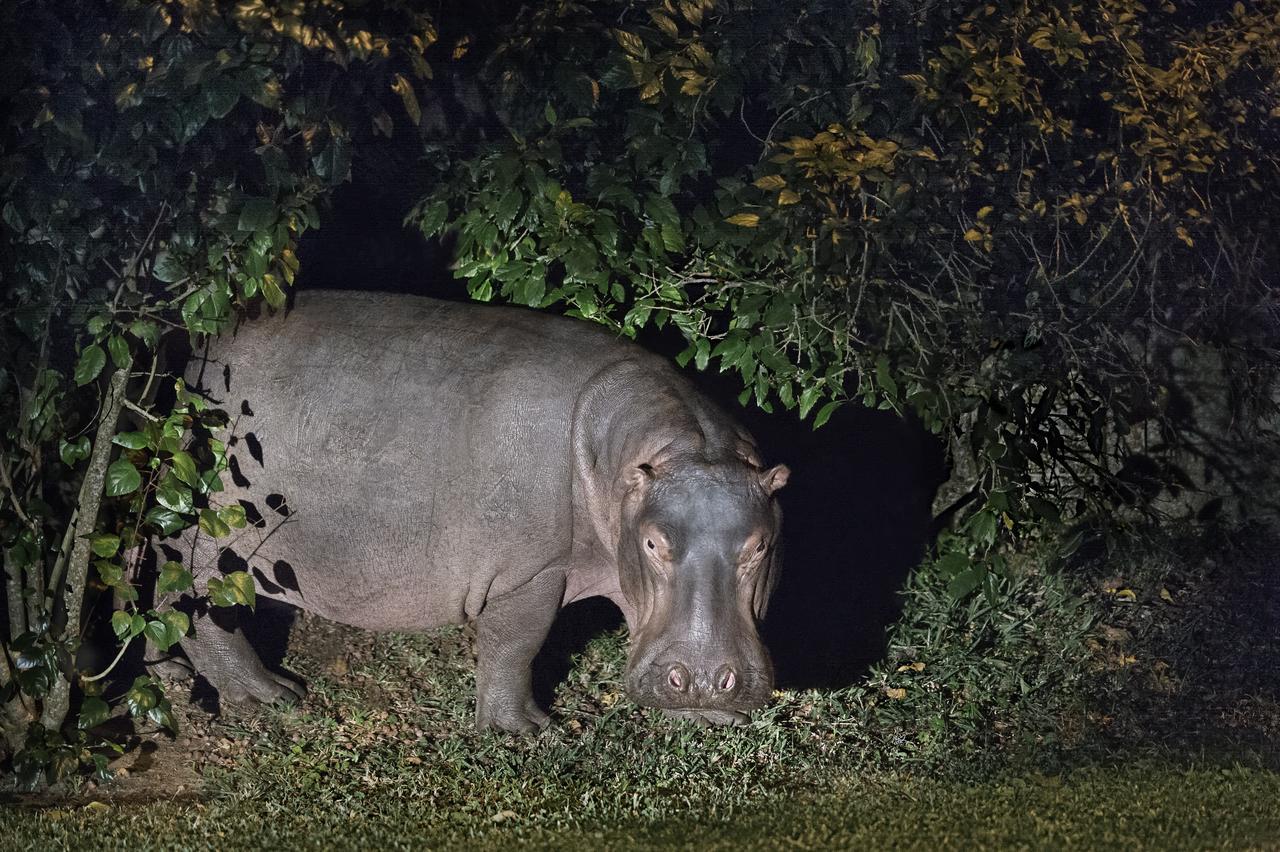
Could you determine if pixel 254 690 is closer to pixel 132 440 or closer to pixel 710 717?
pixel 132 440

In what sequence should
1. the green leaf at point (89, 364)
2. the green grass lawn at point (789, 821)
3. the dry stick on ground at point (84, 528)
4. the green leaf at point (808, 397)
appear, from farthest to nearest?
1. the green leaf at point (808, 397)
2. the dry stick on ground at point (84, 528)
3. the green leaf at point (89, 364)
4. the green grass lawn at point (789, 821)

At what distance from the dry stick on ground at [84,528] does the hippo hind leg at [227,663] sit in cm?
69

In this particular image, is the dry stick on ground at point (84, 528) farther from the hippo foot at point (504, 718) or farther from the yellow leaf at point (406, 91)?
the hippo foot at point (504, 718)

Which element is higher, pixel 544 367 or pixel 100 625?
pixel 544 367

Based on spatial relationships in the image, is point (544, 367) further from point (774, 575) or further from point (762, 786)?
point (762, 786)

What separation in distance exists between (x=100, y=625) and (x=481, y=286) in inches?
88.9

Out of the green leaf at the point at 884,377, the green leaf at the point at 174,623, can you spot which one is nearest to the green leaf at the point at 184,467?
the green leaf at the point at 174,623

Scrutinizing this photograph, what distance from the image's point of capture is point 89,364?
4723mm

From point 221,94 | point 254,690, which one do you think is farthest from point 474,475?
point 221,94

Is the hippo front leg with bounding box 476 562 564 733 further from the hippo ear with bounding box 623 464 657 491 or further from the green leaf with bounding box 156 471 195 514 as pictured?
the green leaf with bounding box 156 471 195 514

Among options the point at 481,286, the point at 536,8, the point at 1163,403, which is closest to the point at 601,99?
the point at 536,8

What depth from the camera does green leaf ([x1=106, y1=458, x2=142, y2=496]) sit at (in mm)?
4750

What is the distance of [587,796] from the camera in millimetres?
4758

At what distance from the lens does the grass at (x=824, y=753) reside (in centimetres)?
444
